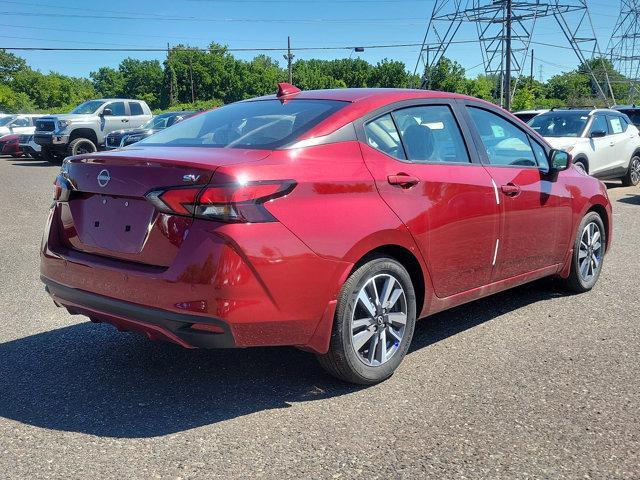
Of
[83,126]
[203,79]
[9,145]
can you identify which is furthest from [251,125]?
[203,79]

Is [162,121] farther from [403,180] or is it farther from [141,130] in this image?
[403,180]

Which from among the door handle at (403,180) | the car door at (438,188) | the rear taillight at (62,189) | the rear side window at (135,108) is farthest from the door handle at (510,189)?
the rear side window at (135,108)

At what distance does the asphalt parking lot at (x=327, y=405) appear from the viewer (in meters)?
2.92

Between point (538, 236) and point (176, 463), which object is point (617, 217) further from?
point (176, 463)

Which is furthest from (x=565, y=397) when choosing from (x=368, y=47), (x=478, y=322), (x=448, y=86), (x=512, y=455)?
(x=448, y=86)

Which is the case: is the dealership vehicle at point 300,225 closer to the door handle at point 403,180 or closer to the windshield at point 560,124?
the door handle at point 403,180

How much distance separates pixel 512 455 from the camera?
2982 millimetres

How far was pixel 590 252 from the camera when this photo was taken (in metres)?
5.80

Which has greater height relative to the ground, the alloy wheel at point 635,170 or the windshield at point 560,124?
the windshield at point 560,124

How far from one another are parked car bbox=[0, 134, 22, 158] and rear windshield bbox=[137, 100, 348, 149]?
23882 millimetres

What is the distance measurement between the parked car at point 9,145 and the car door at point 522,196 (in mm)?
24448

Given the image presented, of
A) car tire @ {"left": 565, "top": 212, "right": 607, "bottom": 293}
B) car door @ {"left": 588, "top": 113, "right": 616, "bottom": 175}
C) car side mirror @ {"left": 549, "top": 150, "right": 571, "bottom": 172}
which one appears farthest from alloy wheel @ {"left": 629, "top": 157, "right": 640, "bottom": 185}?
car side mirror @ {"left": 549, "top": 150, "right": 571, "bottom": 172}

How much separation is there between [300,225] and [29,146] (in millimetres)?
22150

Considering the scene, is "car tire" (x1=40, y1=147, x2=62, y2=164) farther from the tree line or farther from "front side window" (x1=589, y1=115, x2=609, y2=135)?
the tree line
